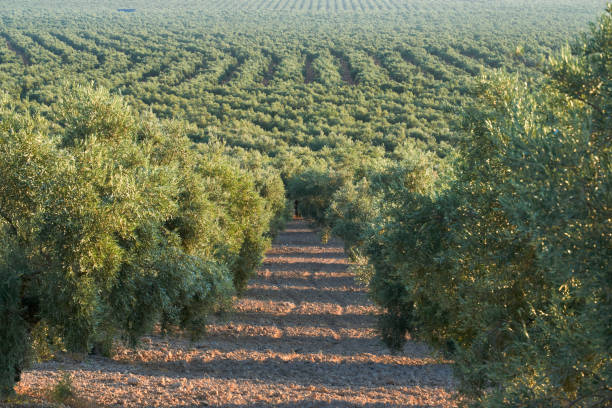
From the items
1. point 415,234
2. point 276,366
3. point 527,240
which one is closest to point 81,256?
point 415,234

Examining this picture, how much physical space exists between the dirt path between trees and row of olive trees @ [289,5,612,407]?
449 cm

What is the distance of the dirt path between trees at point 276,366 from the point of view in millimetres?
14133

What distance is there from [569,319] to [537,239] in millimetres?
2004

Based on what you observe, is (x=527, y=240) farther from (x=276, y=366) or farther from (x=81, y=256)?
(x=276, y=366)

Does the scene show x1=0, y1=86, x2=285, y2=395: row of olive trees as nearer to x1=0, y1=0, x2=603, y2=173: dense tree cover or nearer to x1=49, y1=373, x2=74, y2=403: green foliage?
x1=49, y1=373, x2=74, y2=403: green foliage

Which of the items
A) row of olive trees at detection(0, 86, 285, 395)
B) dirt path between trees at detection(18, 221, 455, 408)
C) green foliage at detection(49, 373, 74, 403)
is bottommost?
dirt path between trees at detection(18, 221, 455, 408)

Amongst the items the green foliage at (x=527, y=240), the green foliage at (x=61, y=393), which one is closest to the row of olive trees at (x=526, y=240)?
the green foliage at (x=527, y=240)

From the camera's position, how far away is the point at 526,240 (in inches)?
334

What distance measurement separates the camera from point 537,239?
6.59 metres

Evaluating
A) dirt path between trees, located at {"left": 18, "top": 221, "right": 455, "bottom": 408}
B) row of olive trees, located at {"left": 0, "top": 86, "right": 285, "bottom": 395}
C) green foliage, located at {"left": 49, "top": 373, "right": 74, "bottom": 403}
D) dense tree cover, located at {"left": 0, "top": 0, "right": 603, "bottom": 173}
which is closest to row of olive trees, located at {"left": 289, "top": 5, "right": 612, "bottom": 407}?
dirt path between trees, located at {"left": 18, "top": 221, "right": 455, "bottom": 408}

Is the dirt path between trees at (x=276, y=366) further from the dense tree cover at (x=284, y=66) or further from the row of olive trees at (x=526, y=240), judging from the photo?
the dense tree cover at (x=284, y=66)

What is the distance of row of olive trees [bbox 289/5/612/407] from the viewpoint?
6.25 metres

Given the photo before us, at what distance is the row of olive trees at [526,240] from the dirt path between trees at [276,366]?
14.7 feet

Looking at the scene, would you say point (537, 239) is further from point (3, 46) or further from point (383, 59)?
point (3, 46)
